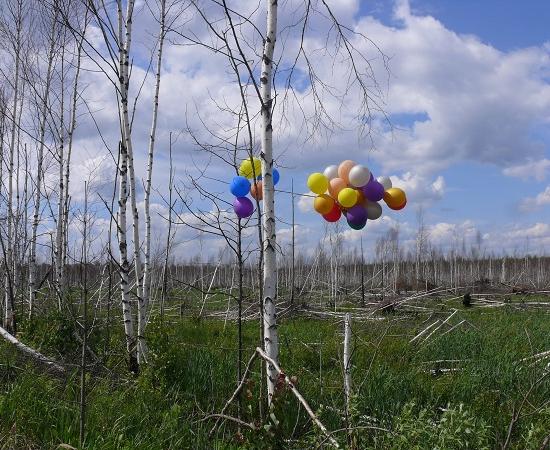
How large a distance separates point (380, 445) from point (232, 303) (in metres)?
10.6

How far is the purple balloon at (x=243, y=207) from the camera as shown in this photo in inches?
193

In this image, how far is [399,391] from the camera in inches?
182

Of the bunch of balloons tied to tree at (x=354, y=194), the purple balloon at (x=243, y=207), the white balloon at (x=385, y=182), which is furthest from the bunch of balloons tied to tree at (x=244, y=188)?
the white balloon at (x=385, y=182)

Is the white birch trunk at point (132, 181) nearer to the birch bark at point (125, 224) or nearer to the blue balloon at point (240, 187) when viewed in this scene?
the birch bark at point (125, 224)

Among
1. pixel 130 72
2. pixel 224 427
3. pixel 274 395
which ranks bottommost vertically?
pixel 224 427

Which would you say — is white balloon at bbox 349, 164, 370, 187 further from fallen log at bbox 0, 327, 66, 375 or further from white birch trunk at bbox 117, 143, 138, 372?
fallen log at bbox 0, 327, 66, 375

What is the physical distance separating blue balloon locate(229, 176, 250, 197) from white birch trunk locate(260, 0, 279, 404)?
908 mm

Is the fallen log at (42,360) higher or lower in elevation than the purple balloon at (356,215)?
lower

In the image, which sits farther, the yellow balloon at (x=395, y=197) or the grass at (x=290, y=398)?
the yellow balloon at (x=395, y=197)

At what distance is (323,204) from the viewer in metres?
5.30

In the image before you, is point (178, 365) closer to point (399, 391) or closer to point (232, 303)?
point (399, 391)

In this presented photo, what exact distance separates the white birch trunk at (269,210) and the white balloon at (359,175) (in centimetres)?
138

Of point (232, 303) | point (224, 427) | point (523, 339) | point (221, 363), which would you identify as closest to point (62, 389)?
point (221, 363)

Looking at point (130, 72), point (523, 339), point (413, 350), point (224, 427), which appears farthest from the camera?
point (523, 339)
